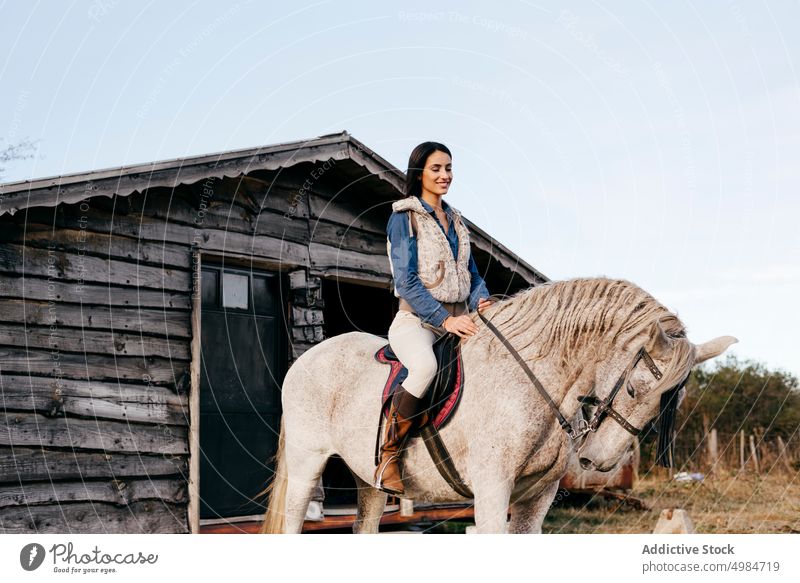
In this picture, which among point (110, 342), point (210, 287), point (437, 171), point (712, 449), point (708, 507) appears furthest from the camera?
point (712, 449)

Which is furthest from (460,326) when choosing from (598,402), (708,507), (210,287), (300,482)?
(708,507)

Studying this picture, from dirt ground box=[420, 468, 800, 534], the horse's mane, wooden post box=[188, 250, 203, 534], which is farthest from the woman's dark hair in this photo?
dirt ground box=[420, 468, 800, 534]

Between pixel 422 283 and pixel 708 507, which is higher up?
pixel 422 283

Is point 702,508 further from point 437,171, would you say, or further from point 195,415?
point 437,171

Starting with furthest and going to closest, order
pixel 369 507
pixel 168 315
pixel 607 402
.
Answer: pixel 168 315 < pixel 369 507 < pixel 607 402

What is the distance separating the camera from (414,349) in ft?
14.9

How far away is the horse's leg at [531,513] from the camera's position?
14.8 feet

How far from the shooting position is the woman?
14.8ft

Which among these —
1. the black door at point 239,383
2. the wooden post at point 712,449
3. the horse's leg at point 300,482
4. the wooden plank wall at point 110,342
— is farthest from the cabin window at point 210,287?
the wooden post at point 712,449

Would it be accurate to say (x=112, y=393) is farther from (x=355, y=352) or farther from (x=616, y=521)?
(x=616, y=521)

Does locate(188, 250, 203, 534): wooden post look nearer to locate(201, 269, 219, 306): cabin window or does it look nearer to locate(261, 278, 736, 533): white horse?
locate(201, 269, 219, 306): cabin window

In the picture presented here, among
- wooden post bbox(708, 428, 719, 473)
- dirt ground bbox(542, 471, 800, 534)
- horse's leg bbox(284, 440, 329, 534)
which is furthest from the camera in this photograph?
wooden post bbox(708, 428, 719, 473)

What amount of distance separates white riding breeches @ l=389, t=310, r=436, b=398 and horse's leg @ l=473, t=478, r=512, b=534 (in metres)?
0.63

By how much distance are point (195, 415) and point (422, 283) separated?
4285 millimetres
